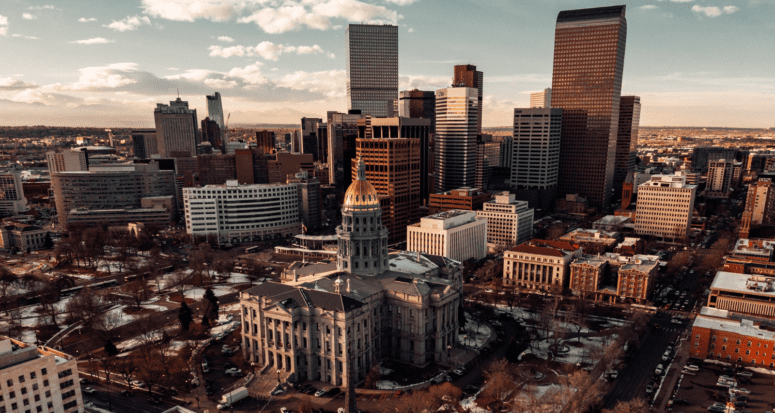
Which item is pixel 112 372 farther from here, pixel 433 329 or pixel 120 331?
pixel 433 329

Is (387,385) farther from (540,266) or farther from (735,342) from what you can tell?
(540,266)

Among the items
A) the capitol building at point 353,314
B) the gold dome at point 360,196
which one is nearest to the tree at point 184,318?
A: the capitol building at point 353,314

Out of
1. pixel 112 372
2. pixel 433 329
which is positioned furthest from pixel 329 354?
pixel 112 372

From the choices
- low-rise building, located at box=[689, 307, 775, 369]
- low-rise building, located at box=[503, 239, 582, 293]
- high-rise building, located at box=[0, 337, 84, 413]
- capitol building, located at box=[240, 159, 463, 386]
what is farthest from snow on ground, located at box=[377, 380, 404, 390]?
low-rise building, located at box=[503, 239, 582, 293]

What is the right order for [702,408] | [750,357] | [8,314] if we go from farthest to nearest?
[8,314] < [750,357] < [702,408]

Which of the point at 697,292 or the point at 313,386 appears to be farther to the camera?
the point at 697,292

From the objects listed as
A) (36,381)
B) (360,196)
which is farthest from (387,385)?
(36,381)
